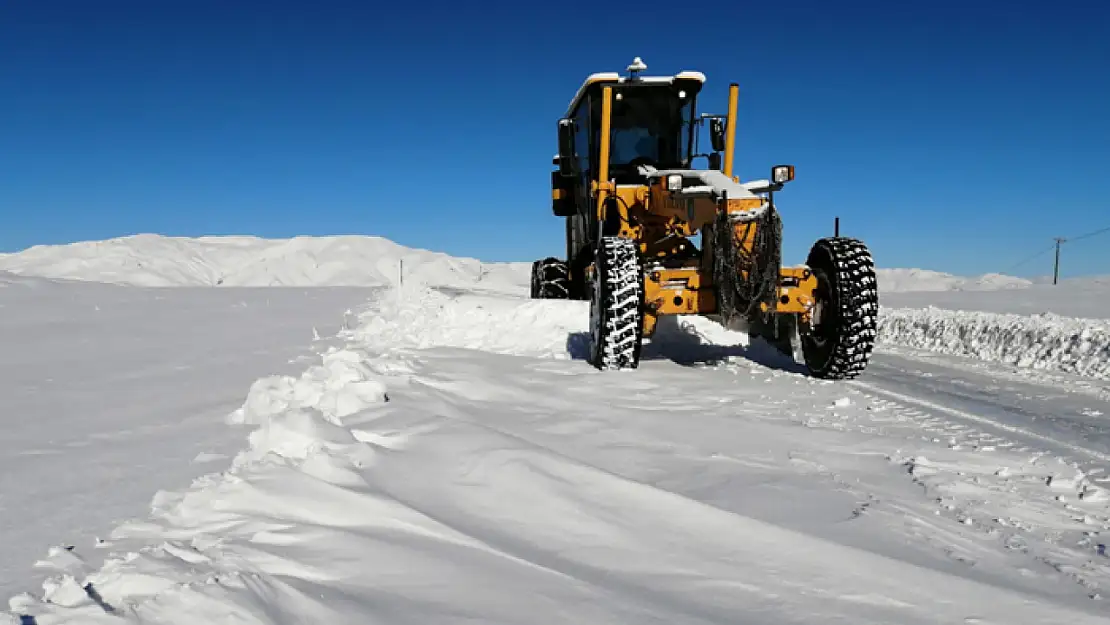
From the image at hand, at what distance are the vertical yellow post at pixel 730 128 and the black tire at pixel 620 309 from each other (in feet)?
8.41

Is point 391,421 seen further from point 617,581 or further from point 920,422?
point 920,422

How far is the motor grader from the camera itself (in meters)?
5.61

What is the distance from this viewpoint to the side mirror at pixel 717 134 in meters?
7.69

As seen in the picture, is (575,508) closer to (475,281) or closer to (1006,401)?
(1006,401)

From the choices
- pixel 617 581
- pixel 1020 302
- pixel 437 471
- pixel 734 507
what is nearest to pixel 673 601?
pixel 617 581

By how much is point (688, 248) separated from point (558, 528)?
6202 millimetres

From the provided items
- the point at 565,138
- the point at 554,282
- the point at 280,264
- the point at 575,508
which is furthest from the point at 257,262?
the point at 575,508

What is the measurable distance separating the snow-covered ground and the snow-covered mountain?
7514 cm

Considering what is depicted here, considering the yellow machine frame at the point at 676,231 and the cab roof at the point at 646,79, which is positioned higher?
the cab roof at the point at 646,79

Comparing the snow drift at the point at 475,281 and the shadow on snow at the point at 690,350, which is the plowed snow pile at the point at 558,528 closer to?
the shadow on snow at the point at 690,350

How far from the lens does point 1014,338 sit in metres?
7.57

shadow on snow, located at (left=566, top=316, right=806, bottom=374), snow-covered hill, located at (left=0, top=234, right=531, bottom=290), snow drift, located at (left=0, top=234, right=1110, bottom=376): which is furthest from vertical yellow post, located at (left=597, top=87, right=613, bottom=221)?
snow-covered hill, located at (left=0, top=234, right=531, bottom=290)

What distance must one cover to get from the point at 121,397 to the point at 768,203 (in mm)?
4501

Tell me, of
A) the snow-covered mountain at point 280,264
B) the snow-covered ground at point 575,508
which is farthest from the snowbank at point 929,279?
the snow-covered ground at point 575,508
